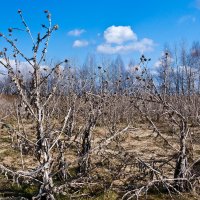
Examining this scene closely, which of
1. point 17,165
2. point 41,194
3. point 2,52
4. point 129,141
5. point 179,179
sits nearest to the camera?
point 2,52

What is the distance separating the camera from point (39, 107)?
4.88 metres

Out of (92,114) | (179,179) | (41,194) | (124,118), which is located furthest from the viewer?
(124,118)

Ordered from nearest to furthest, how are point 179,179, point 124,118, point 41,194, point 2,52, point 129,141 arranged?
point 2,52, point 41,194, point 179,179, point 129,141, point 124,118

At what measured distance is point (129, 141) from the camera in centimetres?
1167

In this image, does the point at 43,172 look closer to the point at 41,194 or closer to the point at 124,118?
the point at 41,194

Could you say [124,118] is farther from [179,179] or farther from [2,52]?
[2,52]

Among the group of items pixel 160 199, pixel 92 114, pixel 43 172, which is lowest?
pixel 160 199

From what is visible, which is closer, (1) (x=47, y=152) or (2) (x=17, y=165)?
(1) (x=47, y=152)

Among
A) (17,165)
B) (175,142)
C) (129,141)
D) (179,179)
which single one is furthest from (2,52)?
(175,142)

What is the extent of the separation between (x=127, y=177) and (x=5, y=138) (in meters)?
6.18

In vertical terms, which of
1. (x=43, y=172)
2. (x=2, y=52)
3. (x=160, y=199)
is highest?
(x=2, y=52)

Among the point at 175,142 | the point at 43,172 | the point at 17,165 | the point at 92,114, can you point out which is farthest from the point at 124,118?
the point at 43,172

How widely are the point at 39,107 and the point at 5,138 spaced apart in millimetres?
7707

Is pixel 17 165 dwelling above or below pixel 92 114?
below
